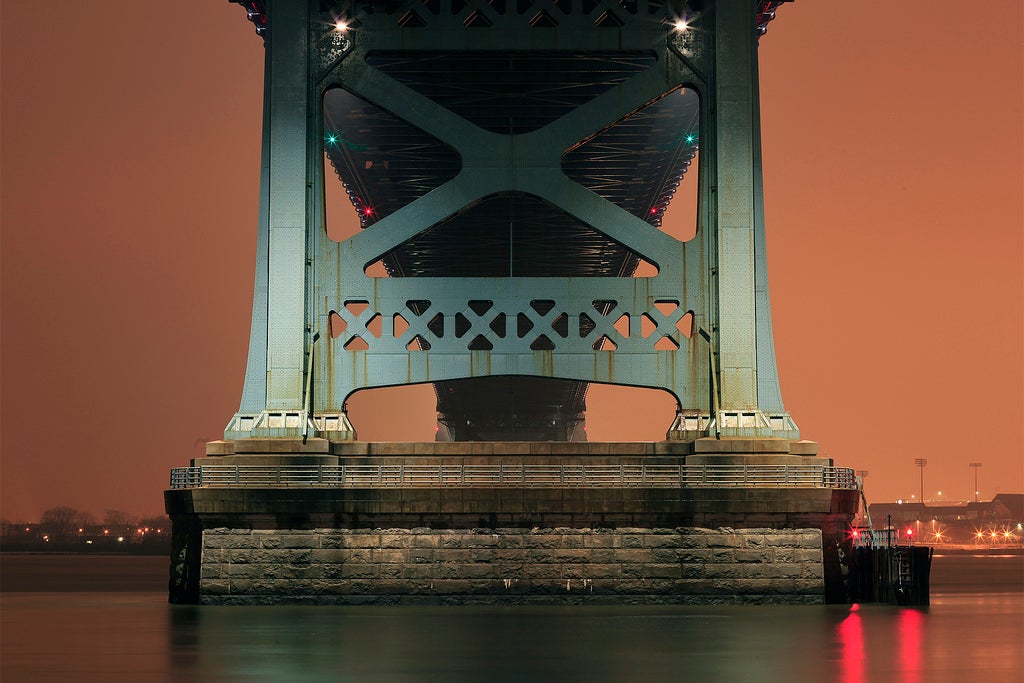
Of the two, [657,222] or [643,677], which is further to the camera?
[657,222]

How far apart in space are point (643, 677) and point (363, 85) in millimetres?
24749

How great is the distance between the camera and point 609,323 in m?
50.2

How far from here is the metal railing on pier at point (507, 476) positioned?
4600 centimetres

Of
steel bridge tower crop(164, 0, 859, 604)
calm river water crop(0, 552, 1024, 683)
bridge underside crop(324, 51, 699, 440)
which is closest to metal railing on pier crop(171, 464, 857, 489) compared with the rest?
steel bridge tower crop(164, 0, 859, 604)

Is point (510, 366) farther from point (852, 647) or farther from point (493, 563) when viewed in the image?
point (852, 647)

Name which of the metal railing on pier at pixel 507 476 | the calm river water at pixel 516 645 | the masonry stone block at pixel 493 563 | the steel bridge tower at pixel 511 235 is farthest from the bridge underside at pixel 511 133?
the calm river water at pixel 516 645

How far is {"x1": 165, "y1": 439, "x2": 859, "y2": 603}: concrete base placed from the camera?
146 feet

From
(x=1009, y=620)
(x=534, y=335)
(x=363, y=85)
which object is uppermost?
(x=363, y=85)

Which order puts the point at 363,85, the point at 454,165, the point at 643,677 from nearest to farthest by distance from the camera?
the point at 643,677 < the point at 363,85 < the point at 454,165

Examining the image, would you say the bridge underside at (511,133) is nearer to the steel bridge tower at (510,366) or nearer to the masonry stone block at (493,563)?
the steel bridge tower at (510,366)

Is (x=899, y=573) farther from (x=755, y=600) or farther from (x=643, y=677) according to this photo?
(x=643, y=677)

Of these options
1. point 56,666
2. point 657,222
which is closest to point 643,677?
point 56,666

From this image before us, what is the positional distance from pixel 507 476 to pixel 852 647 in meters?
13.4

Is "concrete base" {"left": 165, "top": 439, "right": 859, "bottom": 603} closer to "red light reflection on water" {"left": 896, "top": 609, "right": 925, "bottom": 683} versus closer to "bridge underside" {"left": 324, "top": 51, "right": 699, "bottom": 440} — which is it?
"red light reflection on water" {"left": 896, "top": 609, "right": 925, "bottom": 683}
